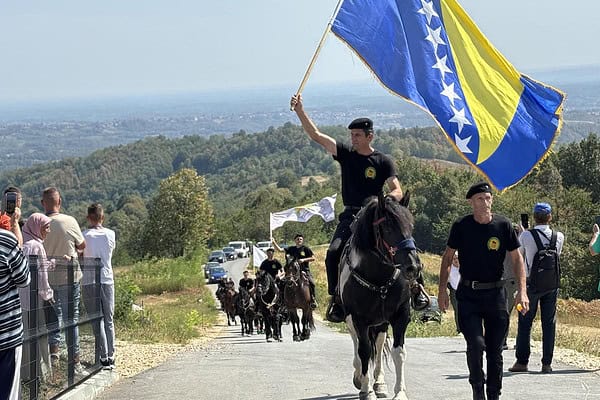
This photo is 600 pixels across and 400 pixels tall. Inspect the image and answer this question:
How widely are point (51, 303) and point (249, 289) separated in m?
23.0

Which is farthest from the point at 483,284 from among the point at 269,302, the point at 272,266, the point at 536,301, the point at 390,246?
the point at 269,302

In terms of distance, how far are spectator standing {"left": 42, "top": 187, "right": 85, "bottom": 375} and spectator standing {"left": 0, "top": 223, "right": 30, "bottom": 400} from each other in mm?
3084

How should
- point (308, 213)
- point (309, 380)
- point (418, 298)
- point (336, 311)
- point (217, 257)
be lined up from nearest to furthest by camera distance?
point (418, 298) → point (336, 311) → point (309, 380) → point (308, 213) → point (217, 257)

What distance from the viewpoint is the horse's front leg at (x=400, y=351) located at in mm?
10633

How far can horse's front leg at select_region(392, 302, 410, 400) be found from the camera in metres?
10.6

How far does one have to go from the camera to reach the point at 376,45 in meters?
13.3

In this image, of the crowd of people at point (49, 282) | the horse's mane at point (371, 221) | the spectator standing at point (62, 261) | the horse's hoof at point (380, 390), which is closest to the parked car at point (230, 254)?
the crowd of people at point (49, 282)

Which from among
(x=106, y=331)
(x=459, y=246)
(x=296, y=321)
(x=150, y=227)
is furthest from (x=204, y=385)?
(x=150, y=227)

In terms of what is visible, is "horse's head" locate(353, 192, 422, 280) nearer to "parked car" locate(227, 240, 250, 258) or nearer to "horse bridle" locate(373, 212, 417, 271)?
"horse bridle" locate(373, 212, 417, 271)

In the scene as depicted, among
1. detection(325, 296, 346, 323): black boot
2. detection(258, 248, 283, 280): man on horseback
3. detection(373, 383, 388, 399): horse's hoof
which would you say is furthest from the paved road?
detection(258, 248, 283, 280): man on horseback

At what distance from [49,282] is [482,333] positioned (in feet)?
14.7

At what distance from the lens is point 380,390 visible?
11.3 meters

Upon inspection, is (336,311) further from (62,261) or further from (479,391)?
(62,261)

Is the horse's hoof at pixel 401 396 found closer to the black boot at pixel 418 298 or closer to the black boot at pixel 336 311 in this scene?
the black boot at pixel 418 298
